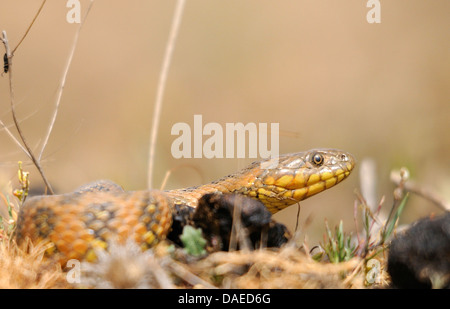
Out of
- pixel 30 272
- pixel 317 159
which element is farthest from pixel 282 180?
pixel 30 272

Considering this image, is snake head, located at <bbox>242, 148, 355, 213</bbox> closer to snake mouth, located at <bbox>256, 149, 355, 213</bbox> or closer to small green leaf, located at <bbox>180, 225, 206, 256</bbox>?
snake mouth, located at <bbox>256, 149, 355, 213</bbox>

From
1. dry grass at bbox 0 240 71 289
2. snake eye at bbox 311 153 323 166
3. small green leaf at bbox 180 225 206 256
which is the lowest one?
dry grass at bbox 0 240 71 289

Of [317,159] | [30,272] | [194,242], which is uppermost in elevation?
[317,159]

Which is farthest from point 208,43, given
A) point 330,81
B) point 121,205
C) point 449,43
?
point 121,205

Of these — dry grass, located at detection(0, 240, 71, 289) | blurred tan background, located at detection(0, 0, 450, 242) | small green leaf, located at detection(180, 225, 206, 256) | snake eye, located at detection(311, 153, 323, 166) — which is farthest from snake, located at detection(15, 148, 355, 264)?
blurred tan background, located at detection(0, 0, 450, 242)

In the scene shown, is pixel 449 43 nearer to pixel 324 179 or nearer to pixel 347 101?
pixel 347 101

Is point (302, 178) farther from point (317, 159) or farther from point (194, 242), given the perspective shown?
point (194, 242)

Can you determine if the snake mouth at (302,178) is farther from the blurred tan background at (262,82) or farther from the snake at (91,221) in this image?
the blurred tan background at (262,82)

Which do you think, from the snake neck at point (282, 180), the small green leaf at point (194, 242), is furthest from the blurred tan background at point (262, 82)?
the small green leaf at point (194, 242)
